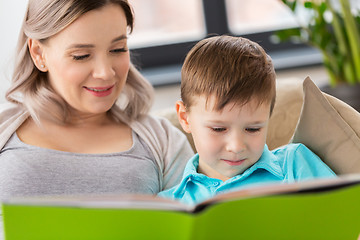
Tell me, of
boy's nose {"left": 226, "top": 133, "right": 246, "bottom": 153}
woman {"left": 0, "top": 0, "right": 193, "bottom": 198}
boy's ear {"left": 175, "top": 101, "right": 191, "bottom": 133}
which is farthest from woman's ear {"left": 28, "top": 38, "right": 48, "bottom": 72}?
boy's nose {"left": 226, "top": 133, "right": 246, "bottom": 153}

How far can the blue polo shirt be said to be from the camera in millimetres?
1247

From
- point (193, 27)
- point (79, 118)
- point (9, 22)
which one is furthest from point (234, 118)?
point (193, 27)

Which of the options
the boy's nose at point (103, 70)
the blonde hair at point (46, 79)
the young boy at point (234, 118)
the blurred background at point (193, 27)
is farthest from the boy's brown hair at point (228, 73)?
the blurred background at point (193, 27)

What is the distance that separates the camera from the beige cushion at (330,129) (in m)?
1.28

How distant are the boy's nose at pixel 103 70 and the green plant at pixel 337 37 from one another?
1517 millimetres

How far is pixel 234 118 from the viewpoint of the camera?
1.20 meters

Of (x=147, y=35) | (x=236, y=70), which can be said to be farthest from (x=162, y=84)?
(x=236, y=70)

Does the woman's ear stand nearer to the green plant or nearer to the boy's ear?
the boy's ear

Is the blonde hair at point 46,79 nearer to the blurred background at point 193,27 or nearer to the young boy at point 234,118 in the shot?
the young boy at point 234,118

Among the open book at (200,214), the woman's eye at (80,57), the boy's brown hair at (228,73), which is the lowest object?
the open book at (200,214)

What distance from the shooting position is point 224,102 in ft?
3.90

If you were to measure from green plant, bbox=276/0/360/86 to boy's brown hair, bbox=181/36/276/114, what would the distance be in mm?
1536

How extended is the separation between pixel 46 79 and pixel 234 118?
759 millimetres

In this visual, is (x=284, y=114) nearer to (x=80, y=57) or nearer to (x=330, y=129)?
(x=330, y=129)
